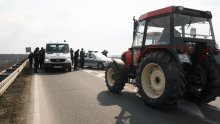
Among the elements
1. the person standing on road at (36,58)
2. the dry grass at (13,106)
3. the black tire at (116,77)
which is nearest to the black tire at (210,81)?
the black tire at (116,77)

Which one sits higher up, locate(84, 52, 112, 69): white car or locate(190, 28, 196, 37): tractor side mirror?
locate(190, 28, 196, 37): tractor side mirror

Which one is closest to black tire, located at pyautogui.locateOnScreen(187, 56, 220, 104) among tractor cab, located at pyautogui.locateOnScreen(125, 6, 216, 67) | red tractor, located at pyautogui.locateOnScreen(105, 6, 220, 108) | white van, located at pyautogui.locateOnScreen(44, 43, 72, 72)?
red tractor, located at pyautogui.locateOnScreen(105, 6, 220, 108)

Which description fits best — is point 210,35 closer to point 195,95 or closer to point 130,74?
point 195,95

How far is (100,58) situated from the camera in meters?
23.8

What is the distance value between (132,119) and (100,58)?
17422 millimetres

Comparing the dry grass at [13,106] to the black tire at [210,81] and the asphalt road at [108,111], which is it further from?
the black tire at [210,81]

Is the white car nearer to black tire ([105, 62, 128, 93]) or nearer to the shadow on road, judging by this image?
black tire ([105, 62, 128, 93])

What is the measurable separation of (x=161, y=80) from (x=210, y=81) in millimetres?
1357

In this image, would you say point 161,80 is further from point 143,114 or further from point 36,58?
point 36,58

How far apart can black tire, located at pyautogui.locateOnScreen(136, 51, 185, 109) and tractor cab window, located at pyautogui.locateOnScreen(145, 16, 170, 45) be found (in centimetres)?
47

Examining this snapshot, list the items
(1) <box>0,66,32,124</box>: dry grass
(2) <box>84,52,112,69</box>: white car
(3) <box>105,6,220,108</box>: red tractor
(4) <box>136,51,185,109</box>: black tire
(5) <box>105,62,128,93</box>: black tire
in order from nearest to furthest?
1. (1) <box>0,66,32,124</box>: dry grass
2. (4) <box>136,51,185,109</box>: black tire
3. (3) <box>105,6,220,108</box>: red tractor
4. (5) <box>105,62,128,93</box>: black tire
5. (2) <box>84,52,112,69</box>: white car

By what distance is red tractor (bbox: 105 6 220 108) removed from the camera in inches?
282

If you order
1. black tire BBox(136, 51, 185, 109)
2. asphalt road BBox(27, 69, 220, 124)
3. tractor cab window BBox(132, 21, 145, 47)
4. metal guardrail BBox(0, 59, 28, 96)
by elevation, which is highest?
tractor cab window BBox(132, 21, 145, 47)

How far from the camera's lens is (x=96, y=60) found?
2391 centimetres
